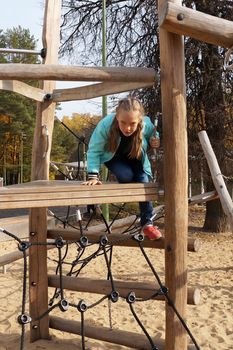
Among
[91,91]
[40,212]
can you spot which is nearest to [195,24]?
[91,91]

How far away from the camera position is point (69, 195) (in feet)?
7.34

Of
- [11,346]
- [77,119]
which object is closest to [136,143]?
[11,346]

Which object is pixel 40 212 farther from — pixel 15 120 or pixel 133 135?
pixel 15 120

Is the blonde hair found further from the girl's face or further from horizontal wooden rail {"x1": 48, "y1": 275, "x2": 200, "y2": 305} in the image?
horizontal wooden rail {"x1": 48, "y1": 275, "x2": 200, "y2": 305}

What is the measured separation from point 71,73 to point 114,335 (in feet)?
5.84

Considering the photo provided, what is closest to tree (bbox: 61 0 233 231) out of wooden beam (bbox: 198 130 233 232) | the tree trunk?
the tree trunk

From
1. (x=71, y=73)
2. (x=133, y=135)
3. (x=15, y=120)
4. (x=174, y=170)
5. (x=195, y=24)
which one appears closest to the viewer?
(x=195, y=24)

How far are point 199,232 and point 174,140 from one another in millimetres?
8582

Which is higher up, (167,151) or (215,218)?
(167,151)

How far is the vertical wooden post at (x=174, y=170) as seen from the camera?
2457 mm

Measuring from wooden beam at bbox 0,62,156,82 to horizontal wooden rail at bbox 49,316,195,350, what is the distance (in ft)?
5.32

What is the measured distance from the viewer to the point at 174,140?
8.11 ft

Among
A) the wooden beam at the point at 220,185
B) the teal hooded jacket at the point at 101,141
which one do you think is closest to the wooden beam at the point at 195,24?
the teal hooded jacket at the point at 101,141

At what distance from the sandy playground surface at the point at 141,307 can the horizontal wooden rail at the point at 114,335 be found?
0.19 metres
